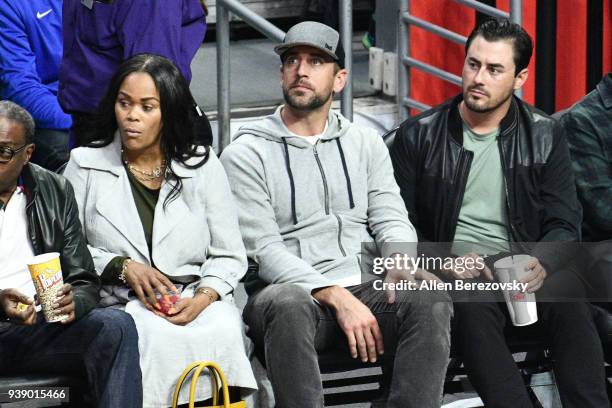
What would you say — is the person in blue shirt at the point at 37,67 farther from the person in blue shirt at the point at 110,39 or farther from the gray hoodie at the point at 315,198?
the gray hoodie at the point at 315,198

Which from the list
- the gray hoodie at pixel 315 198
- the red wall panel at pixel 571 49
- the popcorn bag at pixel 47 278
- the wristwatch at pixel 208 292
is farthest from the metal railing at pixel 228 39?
the popcorn bag at pixel 47 278

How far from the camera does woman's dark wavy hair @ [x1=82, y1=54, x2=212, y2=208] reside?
4.66m

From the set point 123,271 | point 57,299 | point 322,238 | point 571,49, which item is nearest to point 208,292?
point 123,271

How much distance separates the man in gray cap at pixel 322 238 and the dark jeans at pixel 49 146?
1.26 meters

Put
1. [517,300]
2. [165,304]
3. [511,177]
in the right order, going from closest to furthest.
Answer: [165,304] < [517,300] < [511,177]

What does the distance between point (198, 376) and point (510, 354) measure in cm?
111

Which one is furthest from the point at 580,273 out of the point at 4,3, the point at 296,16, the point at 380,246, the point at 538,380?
the point at 296,16

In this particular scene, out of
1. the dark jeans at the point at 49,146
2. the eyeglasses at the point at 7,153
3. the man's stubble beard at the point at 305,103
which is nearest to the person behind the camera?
the eyeglasses at the point at 7,153

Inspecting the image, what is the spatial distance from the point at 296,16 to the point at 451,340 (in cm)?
625

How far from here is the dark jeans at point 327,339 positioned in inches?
171

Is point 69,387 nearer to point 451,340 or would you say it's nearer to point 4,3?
point 451,340

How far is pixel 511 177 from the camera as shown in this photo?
16.6 ft

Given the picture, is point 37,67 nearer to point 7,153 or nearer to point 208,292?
point 7,153

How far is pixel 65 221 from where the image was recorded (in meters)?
4.38
